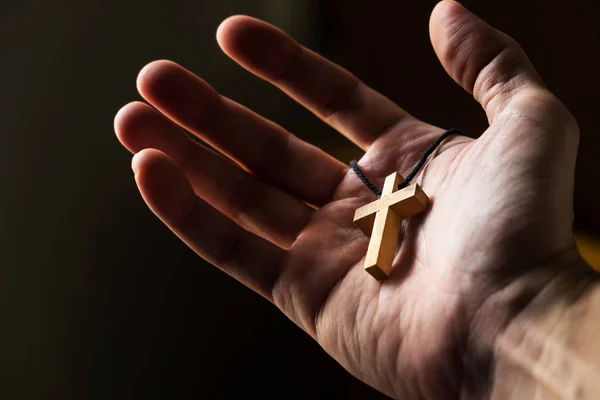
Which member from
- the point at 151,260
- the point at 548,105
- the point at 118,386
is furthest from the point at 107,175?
the point at 548,105

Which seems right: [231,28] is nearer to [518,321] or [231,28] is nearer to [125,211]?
[125,211]

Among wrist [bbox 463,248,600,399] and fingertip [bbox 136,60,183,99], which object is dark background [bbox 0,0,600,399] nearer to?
fingertip [bbox 136,60,183,99]

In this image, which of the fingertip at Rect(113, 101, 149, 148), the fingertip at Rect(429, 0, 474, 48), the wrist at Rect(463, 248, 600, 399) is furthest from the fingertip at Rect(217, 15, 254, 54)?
the wrist at Rect(463, 248, 600, 399)

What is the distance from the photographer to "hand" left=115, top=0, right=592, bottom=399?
0.62m

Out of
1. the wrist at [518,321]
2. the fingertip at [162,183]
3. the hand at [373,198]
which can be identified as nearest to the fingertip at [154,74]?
the hand at [373,198]

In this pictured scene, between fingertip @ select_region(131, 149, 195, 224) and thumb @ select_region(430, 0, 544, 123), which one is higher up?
thumb @ select_region(430, 0, 544, 123)

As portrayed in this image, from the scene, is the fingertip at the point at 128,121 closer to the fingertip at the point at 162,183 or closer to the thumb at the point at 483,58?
the fingertip at the point at 162,183

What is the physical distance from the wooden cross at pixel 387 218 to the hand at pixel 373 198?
2cm

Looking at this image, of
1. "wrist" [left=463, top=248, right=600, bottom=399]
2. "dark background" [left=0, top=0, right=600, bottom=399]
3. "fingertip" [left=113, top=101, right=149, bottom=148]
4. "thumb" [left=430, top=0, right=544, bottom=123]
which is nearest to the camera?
"wrist" [left=463, top=248, right=600, bottom=399]

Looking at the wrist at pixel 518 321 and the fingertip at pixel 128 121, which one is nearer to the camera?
the wrist at pixel 518 321

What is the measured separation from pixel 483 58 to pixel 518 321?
12.9 inches

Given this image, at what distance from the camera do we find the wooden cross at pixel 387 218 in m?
0.71

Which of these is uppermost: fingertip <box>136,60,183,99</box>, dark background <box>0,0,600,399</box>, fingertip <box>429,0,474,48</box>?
fingertip <box>429,0,474,48</box>

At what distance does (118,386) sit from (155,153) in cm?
52
